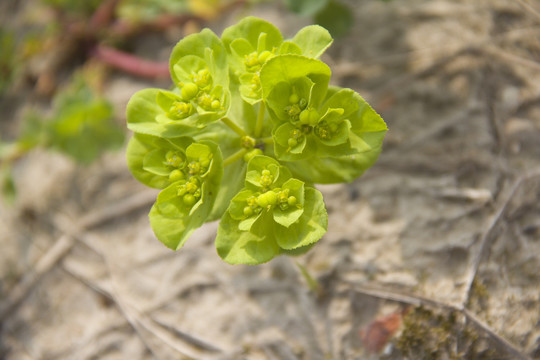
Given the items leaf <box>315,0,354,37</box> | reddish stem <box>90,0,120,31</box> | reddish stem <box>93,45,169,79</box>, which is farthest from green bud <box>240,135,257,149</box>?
reddish stem <box>90,0,120,31</box>

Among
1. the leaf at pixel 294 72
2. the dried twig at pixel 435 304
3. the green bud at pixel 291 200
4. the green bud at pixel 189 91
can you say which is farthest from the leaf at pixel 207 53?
the dried twig at pixel 435 304

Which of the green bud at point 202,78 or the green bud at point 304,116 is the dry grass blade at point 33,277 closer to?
the green bud at point 202,78

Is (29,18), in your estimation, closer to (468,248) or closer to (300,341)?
(300,341)

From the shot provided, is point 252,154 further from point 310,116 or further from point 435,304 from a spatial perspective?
point 435,304

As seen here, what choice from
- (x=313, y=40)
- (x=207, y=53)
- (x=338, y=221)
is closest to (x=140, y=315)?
(x=338, y=221)

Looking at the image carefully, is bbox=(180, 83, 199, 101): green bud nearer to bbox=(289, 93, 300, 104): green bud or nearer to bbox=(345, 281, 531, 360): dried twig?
bbox=(289, 93, 300, 104): green bud

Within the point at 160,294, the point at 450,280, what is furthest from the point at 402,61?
the point at 160,294
